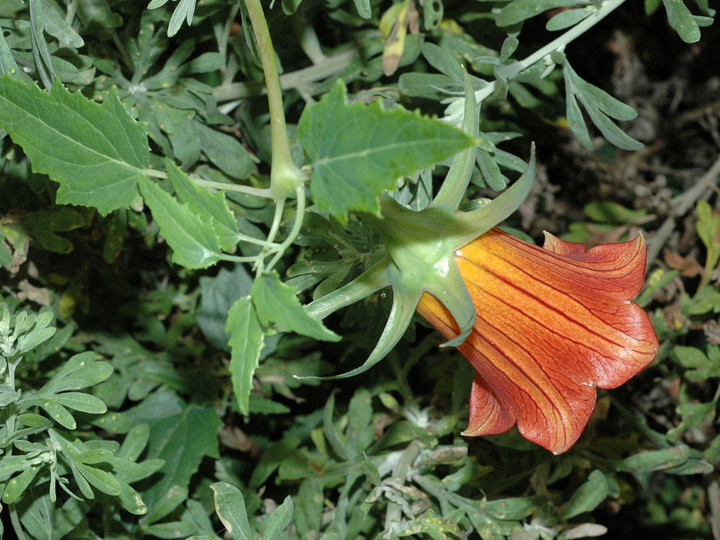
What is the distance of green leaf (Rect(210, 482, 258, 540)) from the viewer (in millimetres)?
763

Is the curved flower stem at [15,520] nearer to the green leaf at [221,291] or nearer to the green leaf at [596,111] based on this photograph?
the green leaf at [221,291]

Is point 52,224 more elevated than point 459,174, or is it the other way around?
point 459,174

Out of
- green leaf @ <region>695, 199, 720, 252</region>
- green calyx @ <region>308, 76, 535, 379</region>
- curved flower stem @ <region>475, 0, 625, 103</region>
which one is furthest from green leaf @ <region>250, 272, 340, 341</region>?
green leaf @ <region>695, 199, 720, 252</region>

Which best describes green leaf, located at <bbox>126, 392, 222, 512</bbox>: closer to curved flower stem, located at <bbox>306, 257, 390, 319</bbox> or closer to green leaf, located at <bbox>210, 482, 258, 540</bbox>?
green leaf, located at <bbox>210, 482, 258, 540</bbox>

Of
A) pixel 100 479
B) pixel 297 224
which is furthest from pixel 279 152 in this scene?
pixel 100 479

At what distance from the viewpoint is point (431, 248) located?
670 millimetres

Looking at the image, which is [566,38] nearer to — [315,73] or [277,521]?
[315,73]

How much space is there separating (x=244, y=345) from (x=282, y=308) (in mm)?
47

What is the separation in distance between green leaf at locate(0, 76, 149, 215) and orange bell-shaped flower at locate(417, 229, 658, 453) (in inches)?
11.3

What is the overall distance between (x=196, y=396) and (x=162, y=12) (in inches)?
21.6

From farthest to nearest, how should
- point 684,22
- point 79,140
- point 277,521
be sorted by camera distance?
point 684,22 → point 277,521 → point 79,140

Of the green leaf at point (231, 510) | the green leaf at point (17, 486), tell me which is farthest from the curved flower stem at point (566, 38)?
the green leaf at point (17, 486)

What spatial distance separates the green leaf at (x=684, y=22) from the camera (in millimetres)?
841

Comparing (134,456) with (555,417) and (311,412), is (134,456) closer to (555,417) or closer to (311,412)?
(311,412)
